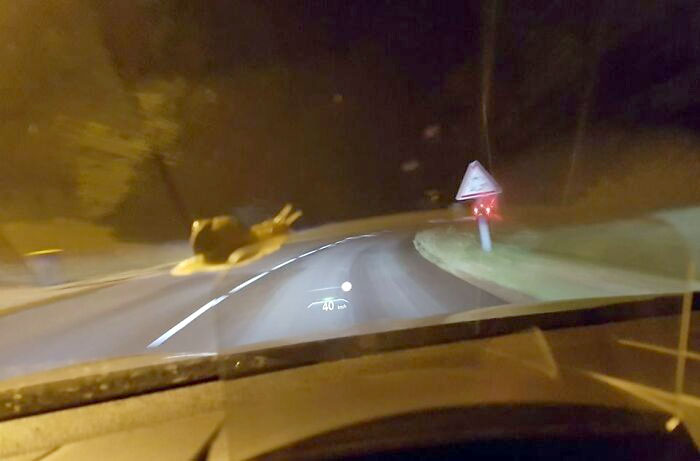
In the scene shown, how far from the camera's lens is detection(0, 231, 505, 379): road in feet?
26.8

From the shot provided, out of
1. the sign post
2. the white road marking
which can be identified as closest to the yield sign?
the sign post

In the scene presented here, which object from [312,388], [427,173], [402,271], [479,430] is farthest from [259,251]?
[479,430]

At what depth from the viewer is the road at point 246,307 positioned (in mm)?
8164

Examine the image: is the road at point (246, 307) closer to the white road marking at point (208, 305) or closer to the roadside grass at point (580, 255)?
the white road marking at point (208, 305)

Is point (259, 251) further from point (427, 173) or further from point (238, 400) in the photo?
point (238, 400)

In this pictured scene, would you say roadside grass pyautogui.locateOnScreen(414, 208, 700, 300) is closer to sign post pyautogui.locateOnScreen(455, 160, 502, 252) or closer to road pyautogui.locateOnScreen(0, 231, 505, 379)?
road pyautogui.locateOnScreen(0, 231, 505, 379)

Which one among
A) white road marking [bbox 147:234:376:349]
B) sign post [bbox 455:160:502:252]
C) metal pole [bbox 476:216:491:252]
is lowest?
white road marking [bbox 147:234:376:349]

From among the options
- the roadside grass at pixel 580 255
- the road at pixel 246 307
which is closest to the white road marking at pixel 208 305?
the road at pixel 246 307

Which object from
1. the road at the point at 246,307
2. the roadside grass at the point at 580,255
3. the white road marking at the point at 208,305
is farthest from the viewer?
the roadside grass at the point at 580,255

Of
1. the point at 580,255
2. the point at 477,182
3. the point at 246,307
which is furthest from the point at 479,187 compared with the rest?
the point at 246,307

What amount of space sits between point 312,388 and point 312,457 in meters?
1.03

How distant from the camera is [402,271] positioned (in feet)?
45.6

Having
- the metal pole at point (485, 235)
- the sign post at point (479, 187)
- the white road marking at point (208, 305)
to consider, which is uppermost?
the sign post at point (479, 187)

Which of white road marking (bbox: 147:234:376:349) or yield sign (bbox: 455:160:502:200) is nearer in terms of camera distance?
white road marking (bbox: 147:234:376:349)
